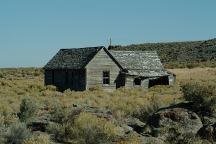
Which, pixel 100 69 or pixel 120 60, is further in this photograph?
pixel 120 60

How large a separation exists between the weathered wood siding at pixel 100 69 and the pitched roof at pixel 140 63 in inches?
58.0

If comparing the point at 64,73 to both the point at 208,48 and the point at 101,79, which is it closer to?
the point at 101,79

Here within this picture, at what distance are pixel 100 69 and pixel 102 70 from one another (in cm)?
19

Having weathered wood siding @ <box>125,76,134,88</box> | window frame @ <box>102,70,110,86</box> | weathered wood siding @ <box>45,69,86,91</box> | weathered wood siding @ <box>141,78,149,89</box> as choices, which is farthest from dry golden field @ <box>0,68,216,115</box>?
window frame @ <box>102,70,110,86</box>

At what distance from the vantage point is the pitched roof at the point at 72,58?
3853cm

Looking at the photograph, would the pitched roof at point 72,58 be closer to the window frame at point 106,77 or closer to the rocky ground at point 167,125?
the window frame at point 106,77

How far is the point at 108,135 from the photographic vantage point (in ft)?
43.1

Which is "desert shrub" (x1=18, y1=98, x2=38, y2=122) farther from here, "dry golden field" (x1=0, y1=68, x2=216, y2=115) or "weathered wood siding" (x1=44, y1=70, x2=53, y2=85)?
"weathered wood siding" (x1=44, y1=70, x2=53, y2=85)

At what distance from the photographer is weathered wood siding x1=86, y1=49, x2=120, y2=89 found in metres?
37.6

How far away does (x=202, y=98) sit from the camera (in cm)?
1878

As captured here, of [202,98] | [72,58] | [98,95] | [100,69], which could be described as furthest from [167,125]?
[72,58]

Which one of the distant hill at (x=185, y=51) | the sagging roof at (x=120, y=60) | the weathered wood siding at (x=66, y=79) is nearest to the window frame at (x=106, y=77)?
the sagging roof at (x=120, y=60)

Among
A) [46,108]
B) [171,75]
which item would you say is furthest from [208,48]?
[46,108]

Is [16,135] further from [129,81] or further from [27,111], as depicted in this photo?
[129,81]
